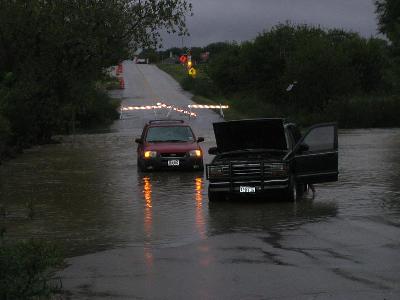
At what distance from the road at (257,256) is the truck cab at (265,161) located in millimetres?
405

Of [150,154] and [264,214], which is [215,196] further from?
[150,154]

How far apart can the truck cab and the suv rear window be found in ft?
24.5

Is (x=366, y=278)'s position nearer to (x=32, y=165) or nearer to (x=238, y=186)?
(x=238, y=186)

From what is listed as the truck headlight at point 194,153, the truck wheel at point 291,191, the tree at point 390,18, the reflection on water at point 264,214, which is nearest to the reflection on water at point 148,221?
the reflection on water at point 264,214

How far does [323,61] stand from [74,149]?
46.0 metres

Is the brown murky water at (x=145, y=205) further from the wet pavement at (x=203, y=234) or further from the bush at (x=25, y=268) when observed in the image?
the bush at (x=25, y=268)

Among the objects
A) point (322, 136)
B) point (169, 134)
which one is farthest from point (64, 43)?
point (322, 136)

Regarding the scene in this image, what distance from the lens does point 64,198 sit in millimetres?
18516

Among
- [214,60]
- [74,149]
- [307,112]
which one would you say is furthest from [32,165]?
[214,60]

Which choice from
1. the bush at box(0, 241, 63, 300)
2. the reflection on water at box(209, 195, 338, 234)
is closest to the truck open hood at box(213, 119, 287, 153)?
the reflection on water at box(209, 195, 338, 234)

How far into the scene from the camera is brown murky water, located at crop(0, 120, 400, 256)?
43.2 feet

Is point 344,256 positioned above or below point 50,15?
below

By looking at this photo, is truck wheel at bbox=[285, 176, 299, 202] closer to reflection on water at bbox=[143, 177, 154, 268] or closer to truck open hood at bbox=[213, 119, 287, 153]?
truck open hood at bbox=[213, 119, 287, 153]

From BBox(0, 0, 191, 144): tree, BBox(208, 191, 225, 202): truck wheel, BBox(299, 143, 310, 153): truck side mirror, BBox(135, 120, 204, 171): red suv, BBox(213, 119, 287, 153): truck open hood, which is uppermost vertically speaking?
BBox(0, 0, 191, 144): tree
